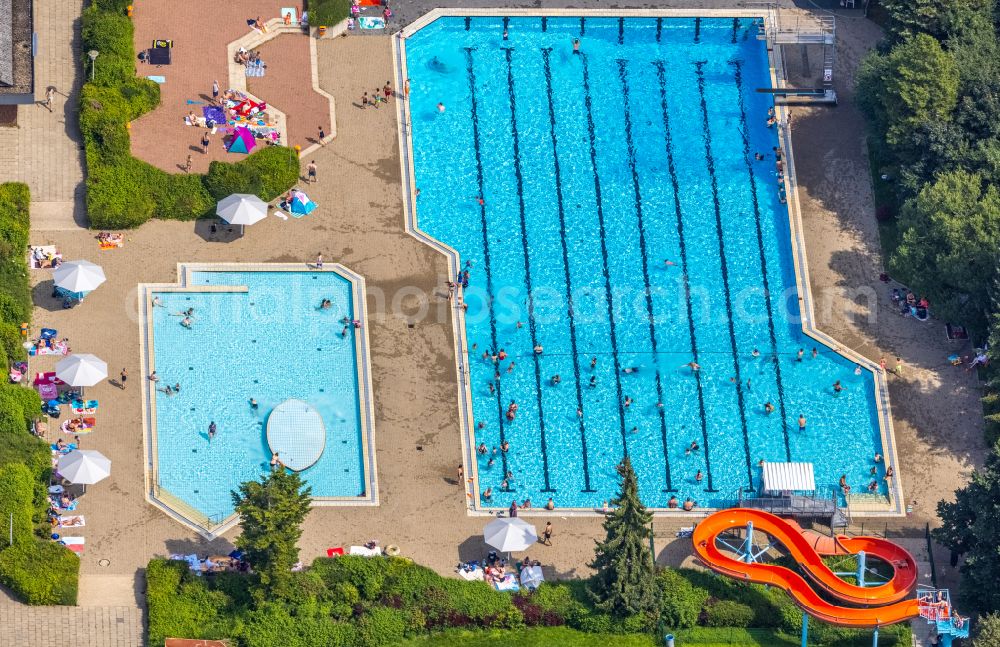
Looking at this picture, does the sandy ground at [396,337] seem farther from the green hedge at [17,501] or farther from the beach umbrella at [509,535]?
the green hedge at [17,501]

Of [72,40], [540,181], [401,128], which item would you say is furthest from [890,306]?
[72,40]

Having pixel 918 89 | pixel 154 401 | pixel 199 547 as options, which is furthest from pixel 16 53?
pixel 918 89

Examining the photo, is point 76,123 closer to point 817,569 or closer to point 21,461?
point 21,461

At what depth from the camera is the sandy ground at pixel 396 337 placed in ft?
328

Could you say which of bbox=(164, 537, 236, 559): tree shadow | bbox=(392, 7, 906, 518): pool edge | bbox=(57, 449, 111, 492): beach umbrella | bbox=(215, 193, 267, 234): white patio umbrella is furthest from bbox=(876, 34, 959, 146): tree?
bbox=(57, 449, 111, 492): beach umbrella

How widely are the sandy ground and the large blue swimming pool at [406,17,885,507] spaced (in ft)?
5.24

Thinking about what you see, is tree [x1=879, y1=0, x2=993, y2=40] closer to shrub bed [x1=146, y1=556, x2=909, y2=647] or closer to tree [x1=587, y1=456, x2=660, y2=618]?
tree [x1=587, y1=456, x2=660, y2=618]

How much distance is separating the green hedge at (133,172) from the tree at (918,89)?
26.8 metres

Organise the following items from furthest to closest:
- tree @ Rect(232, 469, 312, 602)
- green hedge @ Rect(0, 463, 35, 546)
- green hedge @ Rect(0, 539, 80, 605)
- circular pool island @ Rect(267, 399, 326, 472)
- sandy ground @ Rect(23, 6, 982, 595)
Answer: circular pool island @ Rect(267, 399, 326, 472)
sandy ground @ Rect(23, 6, 982, 595)
green hedge @ Rect(0, 463, 35, 546)
green hedge @ Rect(0, 539, 80, 605)
tree @ Rect(232, 469, 312, 602)

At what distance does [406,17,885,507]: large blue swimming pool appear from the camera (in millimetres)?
103750

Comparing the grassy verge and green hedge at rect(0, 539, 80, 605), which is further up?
the grassy verge

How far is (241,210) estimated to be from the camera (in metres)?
106

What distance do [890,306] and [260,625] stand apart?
32.2 meters

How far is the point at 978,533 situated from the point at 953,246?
14.5 m
